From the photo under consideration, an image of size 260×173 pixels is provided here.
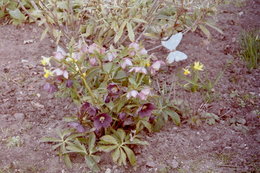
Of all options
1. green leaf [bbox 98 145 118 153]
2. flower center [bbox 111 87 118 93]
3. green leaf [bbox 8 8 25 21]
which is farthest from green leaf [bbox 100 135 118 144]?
green leaf [bbox 8 8 25 21]

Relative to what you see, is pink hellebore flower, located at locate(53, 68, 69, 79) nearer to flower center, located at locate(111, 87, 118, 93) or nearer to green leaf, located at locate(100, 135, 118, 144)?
flower center, located at locate(111, 87, 118, 93)

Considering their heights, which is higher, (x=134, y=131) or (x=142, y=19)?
(x=142, y=19)

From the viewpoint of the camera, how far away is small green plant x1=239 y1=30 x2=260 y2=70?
3.18 meters

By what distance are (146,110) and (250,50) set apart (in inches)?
52.2

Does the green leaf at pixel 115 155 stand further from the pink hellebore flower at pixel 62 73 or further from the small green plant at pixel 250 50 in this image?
the small green plant at pixel 250 50

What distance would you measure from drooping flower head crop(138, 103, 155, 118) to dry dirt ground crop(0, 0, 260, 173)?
11.0 inches

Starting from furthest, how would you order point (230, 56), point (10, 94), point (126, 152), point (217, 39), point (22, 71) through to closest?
point (217, 39)
point (230, 56)
point (22, 71)
point (10, 94)
point (126, 152)

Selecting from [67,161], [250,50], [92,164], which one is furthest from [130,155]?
[250,50]

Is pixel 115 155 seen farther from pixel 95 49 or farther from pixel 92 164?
pixel 95 49

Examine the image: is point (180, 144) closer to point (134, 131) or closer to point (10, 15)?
point (134, 131)

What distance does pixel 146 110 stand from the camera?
2242 millimetres

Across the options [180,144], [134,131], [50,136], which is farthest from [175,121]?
[50,136]

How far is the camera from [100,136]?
7.96 feet

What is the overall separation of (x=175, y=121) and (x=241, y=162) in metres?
0.46
